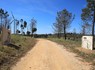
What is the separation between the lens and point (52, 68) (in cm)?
1019

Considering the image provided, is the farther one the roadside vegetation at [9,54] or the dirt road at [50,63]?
the roadside vegetation at [9,54]

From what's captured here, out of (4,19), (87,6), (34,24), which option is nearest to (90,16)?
(87,6)

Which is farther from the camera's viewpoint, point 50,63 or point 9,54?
point 9,54

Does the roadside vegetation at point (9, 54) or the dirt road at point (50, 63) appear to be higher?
the roadside vegetation at point (9, 54)

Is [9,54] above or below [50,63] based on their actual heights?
above

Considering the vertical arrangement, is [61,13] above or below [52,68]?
above

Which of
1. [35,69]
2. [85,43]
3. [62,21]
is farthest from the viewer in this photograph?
[62,21]

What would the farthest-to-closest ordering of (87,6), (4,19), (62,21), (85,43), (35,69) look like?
1. (4,19)
2. (62,21)
3. (87,6)
4. (85,43)
5. (35,69)

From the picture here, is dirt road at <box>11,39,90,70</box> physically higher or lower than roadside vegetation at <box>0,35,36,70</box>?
lower

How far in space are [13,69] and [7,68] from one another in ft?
1.32

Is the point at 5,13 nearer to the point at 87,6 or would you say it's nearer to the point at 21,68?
the point at 87,6

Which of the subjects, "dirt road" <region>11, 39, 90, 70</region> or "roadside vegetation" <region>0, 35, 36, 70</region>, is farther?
"roadside vegetation" <region>0, 35, 36, 70</region>

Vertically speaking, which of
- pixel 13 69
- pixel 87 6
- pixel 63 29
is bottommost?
pixel 13 69

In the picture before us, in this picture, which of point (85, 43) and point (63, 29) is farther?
point (63, 29)
